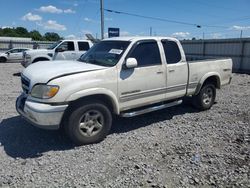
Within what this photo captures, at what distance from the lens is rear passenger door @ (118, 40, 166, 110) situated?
181 inches

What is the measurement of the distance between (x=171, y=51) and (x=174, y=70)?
458mm

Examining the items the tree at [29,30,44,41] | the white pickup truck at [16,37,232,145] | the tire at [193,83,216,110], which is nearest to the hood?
the white pickup truck at [16,37,232,145]

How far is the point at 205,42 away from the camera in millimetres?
17766

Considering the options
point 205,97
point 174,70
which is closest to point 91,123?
point 174,70

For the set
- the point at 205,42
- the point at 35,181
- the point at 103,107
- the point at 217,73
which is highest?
the point at 205,42

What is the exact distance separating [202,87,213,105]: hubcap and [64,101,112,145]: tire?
3.11 metres

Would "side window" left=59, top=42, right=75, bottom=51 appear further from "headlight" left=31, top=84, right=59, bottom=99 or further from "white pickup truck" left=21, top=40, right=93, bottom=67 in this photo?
"headlight" left=31, top=84, right=59, bottom=99

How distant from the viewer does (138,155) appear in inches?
158

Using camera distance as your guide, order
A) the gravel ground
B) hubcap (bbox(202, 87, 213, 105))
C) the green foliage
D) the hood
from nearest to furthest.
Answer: the gravel ground < the hood < hubcap (bbox(202, 87, 213, 105)) < the green foliage

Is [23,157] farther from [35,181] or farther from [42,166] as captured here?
[35,181]

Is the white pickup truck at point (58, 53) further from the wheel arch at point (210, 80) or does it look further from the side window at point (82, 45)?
the wheel arch at point (210, 80)

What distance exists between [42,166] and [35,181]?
383 mm

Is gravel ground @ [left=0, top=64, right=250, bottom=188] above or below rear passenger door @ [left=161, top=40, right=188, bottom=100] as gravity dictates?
below

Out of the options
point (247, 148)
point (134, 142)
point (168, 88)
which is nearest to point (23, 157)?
point (134, 142)
